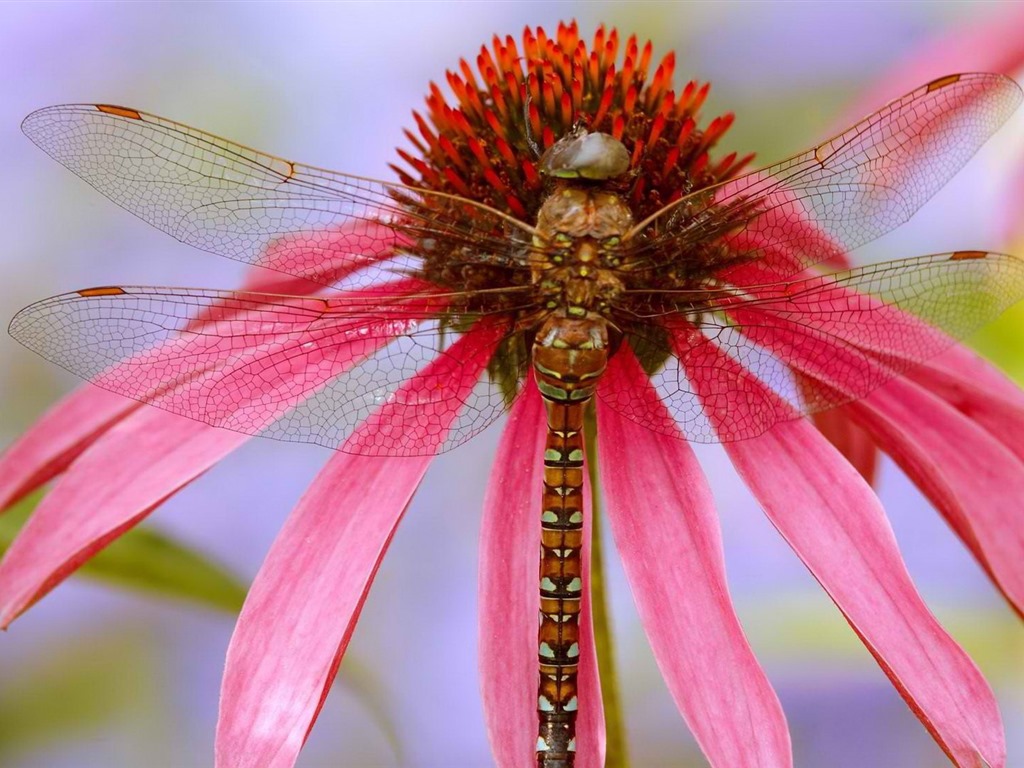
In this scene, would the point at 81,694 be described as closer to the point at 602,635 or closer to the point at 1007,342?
the point at 602,635

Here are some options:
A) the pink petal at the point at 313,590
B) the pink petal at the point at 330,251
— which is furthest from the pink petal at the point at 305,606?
the pink petal at the point at 330,251

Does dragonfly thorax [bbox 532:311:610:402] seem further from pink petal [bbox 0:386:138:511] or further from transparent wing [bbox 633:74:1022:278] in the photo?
pink petal [bbox 0:386:138:511]

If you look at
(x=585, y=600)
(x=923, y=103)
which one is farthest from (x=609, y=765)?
(x=923, y=103)

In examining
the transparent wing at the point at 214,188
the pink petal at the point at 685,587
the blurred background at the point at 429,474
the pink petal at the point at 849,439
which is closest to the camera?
the pink petal at the point at 685,587

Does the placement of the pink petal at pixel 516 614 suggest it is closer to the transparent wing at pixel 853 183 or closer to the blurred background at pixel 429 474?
the transparent wing at pixel 853 183

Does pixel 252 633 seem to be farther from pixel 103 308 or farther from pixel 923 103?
pixel 923 103

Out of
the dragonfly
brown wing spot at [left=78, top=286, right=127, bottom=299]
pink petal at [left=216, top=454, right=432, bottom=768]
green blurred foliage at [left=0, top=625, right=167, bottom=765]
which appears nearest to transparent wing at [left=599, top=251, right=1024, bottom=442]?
the dragonfly

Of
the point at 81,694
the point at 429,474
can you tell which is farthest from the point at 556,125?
the point at 81,694
